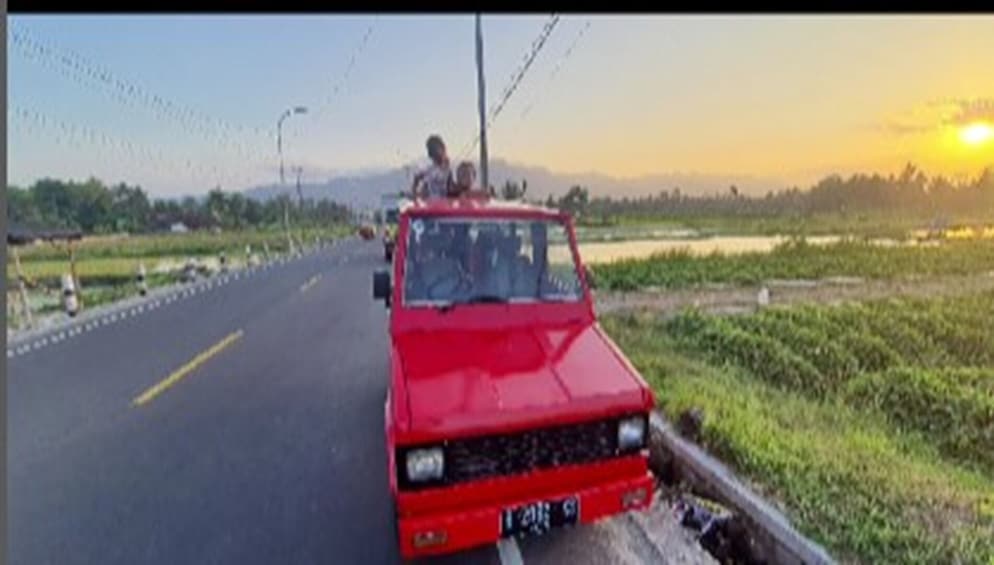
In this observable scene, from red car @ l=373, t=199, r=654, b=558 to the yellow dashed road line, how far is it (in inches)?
168

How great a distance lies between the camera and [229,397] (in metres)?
7.05

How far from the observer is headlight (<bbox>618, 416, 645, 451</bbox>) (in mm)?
3451

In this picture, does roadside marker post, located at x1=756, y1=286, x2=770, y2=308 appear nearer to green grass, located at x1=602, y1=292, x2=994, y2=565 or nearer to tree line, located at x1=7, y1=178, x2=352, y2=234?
green grass, located at x1=602, y1=292, x2=994, y2=565

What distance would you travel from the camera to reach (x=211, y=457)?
5.33 m

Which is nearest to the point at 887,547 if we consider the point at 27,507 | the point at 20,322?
the point at 27,507

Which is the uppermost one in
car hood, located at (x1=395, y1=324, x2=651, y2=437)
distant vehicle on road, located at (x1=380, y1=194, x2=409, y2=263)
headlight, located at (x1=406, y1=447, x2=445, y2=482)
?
distant vehicle on road, located at (x1=380, y1=194, x2=409, y2=263)

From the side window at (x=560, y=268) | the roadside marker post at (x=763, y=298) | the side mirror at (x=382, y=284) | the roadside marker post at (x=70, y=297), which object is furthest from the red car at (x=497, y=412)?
the roadside marker post at (x=70, y=297)

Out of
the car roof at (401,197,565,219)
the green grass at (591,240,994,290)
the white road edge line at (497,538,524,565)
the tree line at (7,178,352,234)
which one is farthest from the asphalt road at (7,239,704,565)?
the tree line at (7,178,352,234)

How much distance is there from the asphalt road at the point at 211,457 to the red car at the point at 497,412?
1.58ft

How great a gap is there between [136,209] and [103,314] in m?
76.5

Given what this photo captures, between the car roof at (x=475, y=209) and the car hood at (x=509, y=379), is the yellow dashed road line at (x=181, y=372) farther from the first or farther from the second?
the car hood at (x=509, y=379)

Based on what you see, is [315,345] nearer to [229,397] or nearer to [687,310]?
[229,397]

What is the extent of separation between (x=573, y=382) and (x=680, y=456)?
1814 mm

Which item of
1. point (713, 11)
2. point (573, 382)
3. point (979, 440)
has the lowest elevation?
point (979, 440)
